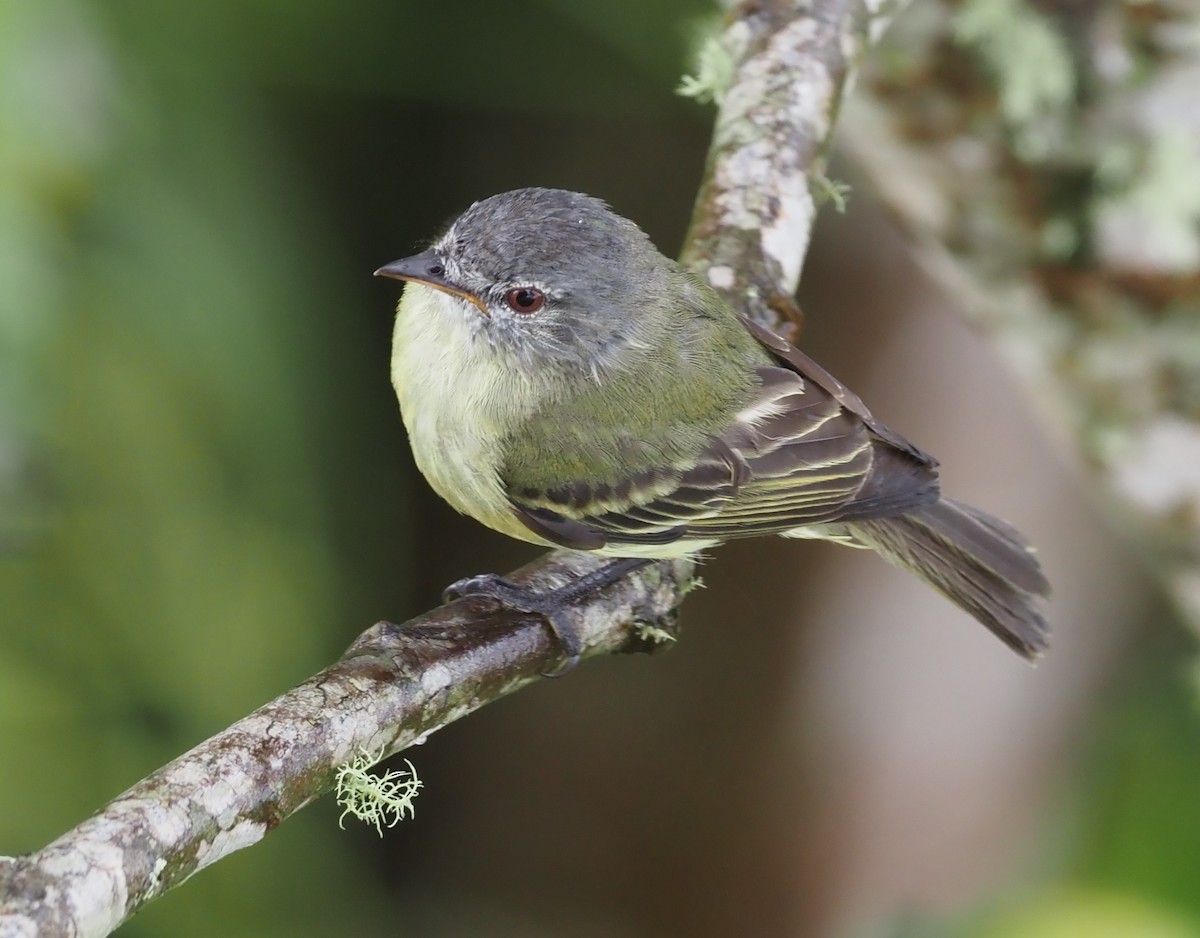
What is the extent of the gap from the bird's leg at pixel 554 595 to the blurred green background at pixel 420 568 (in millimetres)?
990

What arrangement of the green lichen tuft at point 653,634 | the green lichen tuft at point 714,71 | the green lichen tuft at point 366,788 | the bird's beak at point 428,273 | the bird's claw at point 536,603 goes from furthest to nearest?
the green lichen tuft at point 714,71 < the bird's beak at point 428,273 < the green lichen tuft at point 653,634 < the bird's claw at point 536,603 < the green lichen tuft at point 366,788

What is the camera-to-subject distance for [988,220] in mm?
3285

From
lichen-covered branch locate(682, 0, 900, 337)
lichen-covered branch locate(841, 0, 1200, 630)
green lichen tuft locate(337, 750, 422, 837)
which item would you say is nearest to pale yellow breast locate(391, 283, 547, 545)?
lichen-covered branch locate(682, 0, 900, 337)

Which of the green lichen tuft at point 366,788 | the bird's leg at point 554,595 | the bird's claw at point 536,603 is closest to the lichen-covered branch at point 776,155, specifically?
the bird's leg at point 554,595

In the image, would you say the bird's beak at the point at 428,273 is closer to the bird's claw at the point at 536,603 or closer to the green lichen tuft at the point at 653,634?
the bird's claw at the point at 536,603

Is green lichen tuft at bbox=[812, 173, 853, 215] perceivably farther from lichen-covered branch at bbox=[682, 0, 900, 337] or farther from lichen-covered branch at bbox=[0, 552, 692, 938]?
lichen-covered branch at bbox=[0, 552, 692, 938]

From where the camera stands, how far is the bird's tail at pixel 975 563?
283 cm

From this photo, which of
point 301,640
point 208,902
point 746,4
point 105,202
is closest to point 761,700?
point 301,640

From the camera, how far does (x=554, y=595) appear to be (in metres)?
2.38

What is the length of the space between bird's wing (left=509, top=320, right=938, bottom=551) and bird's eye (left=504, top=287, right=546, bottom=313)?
367 millimetres

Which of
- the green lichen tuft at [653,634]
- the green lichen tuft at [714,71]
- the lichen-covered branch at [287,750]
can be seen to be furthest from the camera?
the green lichen tuft at [714,71]

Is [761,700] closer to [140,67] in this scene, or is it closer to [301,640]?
[301,640]

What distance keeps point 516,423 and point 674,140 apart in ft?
7.05

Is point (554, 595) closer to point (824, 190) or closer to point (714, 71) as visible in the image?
point (824, 190)
